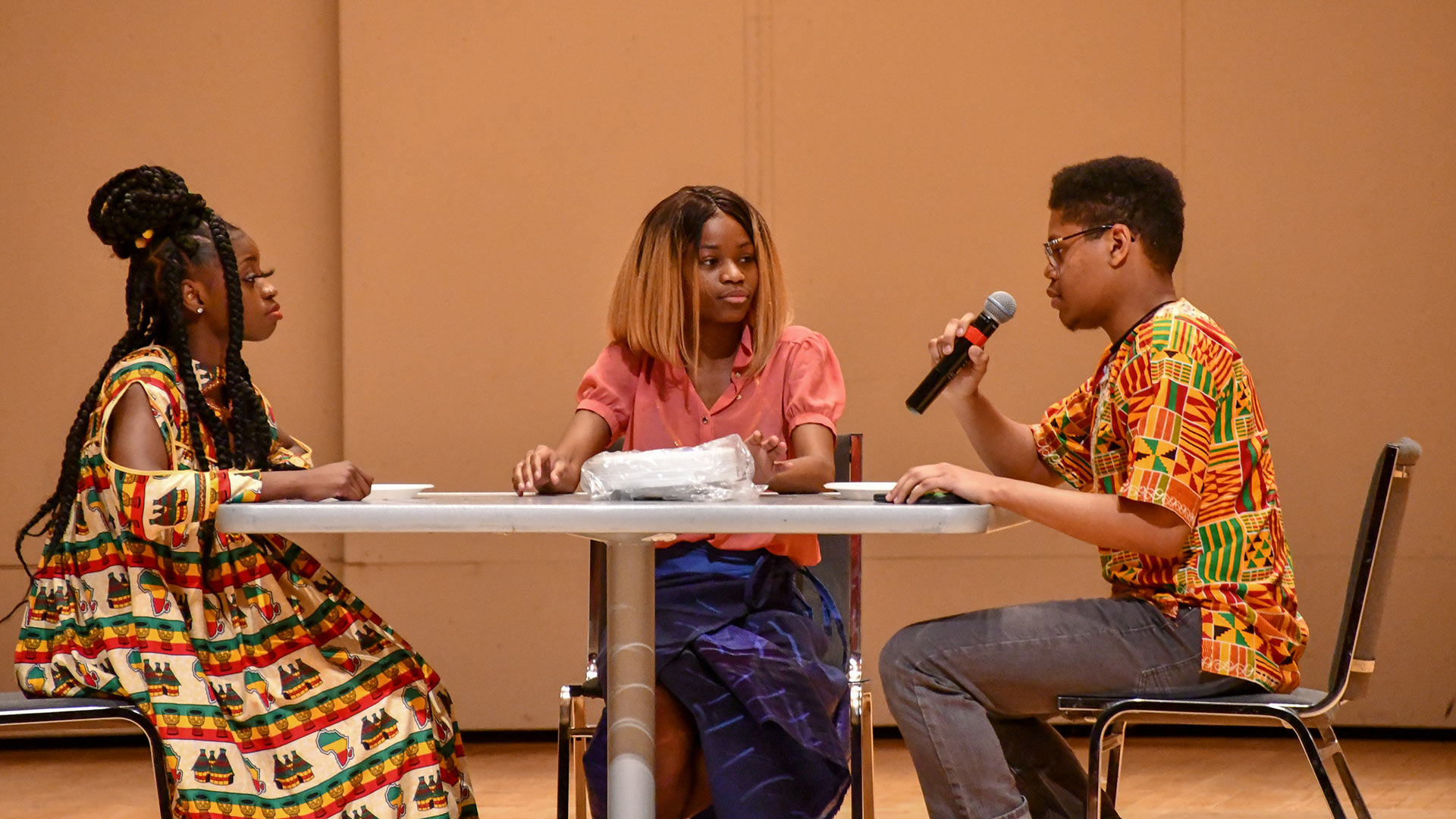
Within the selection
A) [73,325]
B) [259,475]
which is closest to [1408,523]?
[259,475]

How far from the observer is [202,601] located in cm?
212

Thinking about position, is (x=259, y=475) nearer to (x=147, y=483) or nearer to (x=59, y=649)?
(x=147, y=483)

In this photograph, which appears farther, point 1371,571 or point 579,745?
point 579,745

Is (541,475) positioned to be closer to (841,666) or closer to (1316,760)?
(841,666)

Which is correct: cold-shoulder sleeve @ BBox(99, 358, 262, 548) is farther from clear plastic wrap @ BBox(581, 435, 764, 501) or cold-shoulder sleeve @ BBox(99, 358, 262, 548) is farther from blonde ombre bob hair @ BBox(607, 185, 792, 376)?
blonde ombre bob hair @ BBox(607, 185, 792, 376)

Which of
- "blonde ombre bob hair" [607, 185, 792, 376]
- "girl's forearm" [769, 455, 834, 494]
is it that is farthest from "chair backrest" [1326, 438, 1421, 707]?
"blonde ombre bob hair" [607, 185, 792, 376]

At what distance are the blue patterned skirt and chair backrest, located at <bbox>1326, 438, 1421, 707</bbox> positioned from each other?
2.44 ft

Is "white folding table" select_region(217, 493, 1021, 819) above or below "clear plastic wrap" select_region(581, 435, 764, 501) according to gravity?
below

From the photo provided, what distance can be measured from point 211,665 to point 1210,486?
1.50m

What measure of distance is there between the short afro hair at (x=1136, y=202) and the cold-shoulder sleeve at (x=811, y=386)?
55cm

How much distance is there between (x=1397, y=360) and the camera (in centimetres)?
413

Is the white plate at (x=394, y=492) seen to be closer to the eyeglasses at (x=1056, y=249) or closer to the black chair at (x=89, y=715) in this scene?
the black chair at (x=89, y=715)

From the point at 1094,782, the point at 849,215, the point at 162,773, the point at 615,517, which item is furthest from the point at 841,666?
the point at 849,215

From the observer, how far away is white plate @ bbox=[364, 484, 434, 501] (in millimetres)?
1999
